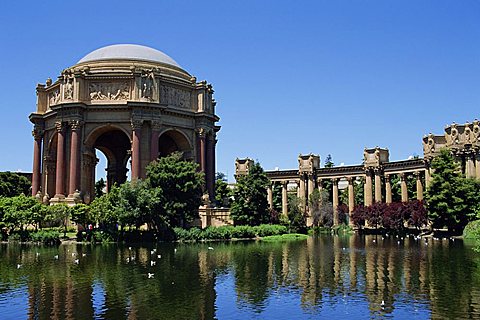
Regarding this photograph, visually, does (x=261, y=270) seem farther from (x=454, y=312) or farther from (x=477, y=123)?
(x=477, y=123)

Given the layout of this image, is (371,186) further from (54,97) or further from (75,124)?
(54,97)

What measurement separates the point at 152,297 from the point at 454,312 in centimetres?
1024

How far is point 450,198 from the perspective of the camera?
5700 cm

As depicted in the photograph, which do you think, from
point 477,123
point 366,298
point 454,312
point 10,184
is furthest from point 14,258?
point 477,123

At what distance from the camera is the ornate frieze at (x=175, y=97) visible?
59688 millimetres

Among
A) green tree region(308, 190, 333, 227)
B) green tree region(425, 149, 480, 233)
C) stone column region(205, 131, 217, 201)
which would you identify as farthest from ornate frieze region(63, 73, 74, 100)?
green tree region(425, 149, 480, 233)

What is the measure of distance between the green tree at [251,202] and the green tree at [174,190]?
8.11 m

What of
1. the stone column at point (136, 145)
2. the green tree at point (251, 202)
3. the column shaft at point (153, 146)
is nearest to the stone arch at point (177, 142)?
the column shaft at point (153, 146)

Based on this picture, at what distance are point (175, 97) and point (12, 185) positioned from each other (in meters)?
32.8

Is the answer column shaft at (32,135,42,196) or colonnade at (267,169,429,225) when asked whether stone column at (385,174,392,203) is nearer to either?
colonnade at (267,169,429,225)

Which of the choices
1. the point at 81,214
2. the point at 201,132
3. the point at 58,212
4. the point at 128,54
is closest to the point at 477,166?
the point at 201,132

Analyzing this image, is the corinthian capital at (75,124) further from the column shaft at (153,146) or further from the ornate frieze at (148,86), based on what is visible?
the column shaft at (153,146)

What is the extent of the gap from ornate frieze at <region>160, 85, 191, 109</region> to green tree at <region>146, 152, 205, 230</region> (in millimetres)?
13029

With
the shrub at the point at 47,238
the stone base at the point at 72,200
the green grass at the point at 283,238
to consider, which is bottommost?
the green grass at the point at 283,238
